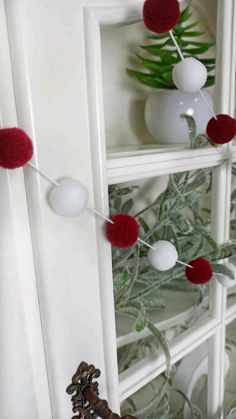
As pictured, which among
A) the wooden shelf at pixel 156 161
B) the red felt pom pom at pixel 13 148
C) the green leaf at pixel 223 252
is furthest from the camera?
the green leaf at pixel 223 252

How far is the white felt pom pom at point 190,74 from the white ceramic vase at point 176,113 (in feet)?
0.45

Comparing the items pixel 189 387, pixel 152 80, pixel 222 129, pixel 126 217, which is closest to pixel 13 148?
pixel 126 217

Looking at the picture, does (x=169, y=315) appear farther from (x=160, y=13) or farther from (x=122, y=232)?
(x=160, y=13)

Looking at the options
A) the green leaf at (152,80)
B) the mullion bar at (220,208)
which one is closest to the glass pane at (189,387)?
the mullion bar at (220,208)

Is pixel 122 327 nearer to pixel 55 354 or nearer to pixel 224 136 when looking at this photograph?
pixel 55 354

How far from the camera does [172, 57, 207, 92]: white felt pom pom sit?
1.19ft

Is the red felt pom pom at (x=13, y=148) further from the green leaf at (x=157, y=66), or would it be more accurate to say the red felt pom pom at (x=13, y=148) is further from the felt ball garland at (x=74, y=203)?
the green leaf at (x=157, y=66)

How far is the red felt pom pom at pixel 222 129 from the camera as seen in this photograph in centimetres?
39

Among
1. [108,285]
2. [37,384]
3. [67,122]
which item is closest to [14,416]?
[37,384]

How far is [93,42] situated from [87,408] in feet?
1.26

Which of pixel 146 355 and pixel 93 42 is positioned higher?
pixel 93 42

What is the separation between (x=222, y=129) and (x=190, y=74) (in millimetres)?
76

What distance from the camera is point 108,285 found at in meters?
0.38

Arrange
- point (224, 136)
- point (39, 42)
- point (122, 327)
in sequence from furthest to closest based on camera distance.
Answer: point (122, 327), point (224, 136), point (39, 42)
